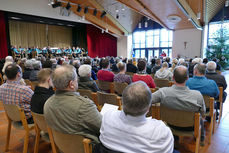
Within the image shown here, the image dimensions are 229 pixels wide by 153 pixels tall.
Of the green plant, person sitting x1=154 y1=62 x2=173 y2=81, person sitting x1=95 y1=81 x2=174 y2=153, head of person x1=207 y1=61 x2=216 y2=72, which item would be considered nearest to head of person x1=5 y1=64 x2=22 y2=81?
person sitting x1=95 y1=81 x2=174 y2=153

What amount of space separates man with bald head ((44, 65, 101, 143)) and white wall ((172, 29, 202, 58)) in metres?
14.1

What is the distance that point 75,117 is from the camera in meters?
1.27

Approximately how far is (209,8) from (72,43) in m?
13.2

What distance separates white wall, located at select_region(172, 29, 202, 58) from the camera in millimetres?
13196

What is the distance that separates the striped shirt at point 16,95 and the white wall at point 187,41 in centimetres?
1391

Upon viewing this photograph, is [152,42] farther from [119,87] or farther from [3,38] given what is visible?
[119,87]

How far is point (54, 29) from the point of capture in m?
16.4

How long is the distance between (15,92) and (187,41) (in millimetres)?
14115

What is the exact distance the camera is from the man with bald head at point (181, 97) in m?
1.86

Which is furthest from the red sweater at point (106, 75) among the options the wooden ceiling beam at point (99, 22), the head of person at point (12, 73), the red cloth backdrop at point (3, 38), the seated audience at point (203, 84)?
the wooden ceiling beam at point (99, 22)

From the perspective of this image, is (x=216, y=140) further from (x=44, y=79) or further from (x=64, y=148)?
(x=44, y=79)

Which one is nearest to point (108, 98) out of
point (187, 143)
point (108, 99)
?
point (108, 99)

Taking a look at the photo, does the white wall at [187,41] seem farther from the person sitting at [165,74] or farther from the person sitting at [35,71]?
the person sitting at [35,71]

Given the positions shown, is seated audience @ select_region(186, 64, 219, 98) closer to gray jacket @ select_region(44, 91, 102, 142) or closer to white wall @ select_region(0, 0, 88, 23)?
gray jacket @ select_region(44, 91, 102, 142)
